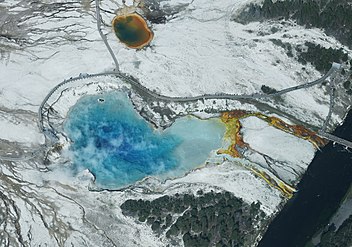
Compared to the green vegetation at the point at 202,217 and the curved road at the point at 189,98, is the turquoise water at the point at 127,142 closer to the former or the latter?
the curved road at the point at 189,98

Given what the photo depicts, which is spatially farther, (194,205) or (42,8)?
(42,8)

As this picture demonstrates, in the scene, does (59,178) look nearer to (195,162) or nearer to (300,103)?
(195,162)

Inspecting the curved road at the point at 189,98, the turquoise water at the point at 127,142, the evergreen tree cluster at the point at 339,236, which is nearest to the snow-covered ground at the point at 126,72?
the curved road at the point at 189,98

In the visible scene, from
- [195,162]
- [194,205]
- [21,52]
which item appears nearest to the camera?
[194,205]

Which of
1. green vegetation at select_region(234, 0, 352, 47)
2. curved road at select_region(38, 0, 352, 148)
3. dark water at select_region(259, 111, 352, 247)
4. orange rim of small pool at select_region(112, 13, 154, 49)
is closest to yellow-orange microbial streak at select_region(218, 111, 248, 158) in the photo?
curved road at select_region(38, 0, 352, 148)

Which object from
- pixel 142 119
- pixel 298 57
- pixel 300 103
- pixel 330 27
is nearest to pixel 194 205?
pixel 142 119

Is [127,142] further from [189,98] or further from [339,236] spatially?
[339,236]

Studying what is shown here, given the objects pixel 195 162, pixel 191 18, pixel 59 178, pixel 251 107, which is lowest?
pixel 59 178

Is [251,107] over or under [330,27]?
under
